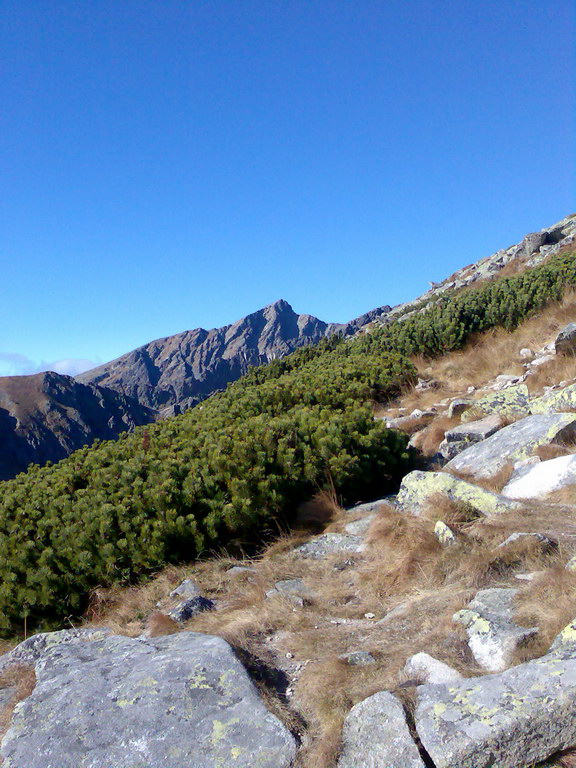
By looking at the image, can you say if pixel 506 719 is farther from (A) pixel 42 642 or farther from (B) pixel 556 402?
(B) pixel 556 402

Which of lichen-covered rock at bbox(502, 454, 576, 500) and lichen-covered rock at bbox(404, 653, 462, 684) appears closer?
lichen-covered rock at bbox(404, 653, 462, 684)

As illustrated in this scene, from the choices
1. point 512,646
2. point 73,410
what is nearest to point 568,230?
point 512,646

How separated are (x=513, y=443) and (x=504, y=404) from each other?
2.17 metres

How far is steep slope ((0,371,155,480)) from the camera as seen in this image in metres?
134

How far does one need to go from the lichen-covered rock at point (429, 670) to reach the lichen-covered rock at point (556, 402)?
18.3ft

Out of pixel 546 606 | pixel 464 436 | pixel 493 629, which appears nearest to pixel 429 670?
pixel 493 629

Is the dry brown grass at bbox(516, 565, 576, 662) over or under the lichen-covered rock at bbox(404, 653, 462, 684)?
under

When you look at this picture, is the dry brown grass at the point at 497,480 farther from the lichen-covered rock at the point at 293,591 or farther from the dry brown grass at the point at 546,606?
the dry brown grass at the point at 546,606

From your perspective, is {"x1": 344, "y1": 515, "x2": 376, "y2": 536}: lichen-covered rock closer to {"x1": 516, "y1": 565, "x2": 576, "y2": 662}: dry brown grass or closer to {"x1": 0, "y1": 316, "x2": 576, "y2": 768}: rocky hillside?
{"x1": 0, "y1": 316, "x2": 576, "y2": 768}: rocky hillside

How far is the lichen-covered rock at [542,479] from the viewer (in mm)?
5578

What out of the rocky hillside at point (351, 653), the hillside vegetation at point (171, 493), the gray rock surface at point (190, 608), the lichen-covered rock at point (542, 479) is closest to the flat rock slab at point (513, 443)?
the rocky hillside at point (351, 653)

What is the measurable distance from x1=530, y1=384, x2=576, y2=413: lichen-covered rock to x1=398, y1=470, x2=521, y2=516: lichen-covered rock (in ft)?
9.56

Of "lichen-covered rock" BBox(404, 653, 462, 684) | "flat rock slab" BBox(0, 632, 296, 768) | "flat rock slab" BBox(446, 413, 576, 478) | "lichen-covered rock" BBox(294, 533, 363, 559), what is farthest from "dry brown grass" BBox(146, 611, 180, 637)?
"flat rock slab" BBox(446, 413, 576, 478)

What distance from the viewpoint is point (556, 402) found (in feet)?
26.2
